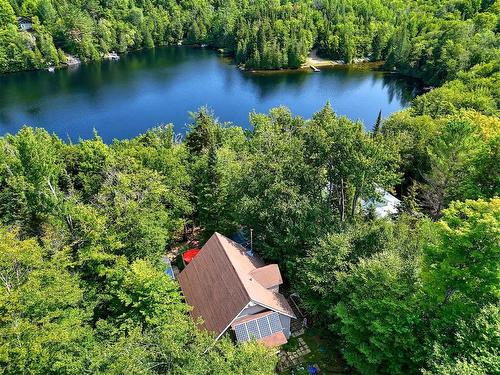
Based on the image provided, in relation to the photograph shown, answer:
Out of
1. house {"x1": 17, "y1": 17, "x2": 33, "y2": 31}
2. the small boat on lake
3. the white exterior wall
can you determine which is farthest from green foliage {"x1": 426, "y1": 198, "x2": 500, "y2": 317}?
house {"x1": 17, "y1": 17, "x2": 33, "y2": 31}

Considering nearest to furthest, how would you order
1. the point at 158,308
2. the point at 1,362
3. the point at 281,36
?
the point at 1,362
the point at 158,308
the point at 281,36

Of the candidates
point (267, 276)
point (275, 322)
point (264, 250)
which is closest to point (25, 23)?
point (264, 250)

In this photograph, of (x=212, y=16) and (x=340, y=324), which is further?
(x=212, y=16)

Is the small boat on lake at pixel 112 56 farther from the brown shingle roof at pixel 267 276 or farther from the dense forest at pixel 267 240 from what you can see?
the brown shingle roof at pixel 267 276

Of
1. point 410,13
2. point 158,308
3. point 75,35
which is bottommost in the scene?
point 158,308

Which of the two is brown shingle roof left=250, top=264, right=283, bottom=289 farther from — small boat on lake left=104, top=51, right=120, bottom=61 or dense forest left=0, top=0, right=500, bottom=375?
small boat on lake left=104, top=51, right=120, bottom=61

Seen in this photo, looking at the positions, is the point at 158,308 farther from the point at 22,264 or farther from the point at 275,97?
the point at 275,97

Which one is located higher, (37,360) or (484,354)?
(484,354)

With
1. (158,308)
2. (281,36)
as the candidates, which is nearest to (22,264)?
(158,308)
